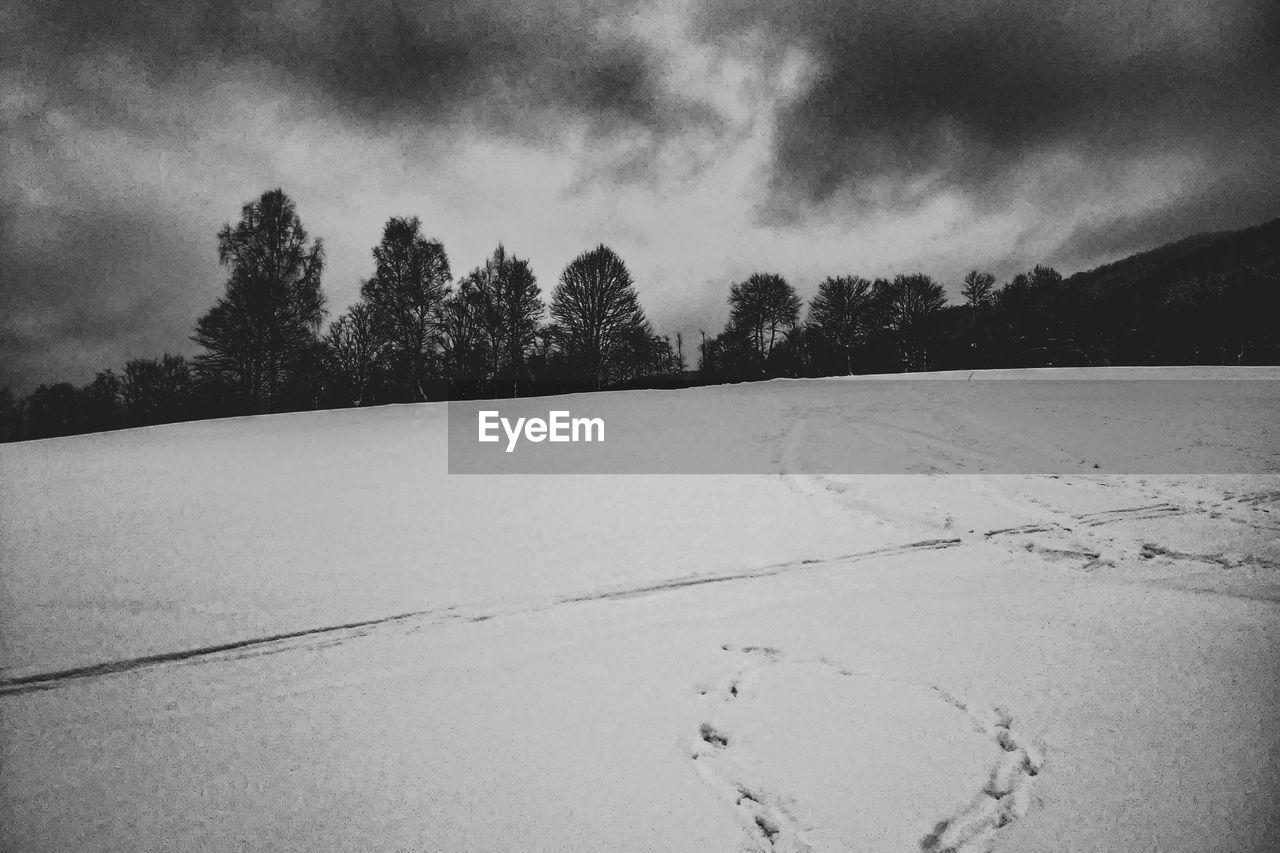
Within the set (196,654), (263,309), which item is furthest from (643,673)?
(263,309)

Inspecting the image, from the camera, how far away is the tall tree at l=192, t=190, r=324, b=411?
18.4m

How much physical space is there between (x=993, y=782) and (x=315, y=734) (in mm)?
2752

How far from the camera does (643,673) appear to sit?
2.54 metres

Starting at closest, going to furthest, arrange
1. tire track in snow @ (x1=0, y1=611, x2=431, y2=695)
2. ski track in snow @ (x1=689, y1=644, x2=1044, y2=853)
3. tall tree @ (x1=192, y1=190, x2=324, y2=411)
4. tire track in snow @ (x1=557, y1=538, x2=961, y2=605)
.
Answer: ski track in snow @ (x1=689, y1=644, x2=1044, y2=853)
tire track in snow @ (x1=0, y1=611, x2=431, y2=695)
tire track in snow @ (x1=557, y1=538, x2=961, y2=605)
tall tree @ (x1=192, y1=190, x2=324, y2=411)

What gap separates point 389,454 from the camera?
6676mm

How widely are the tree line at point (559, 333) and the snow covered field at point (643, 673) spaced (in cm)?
1715

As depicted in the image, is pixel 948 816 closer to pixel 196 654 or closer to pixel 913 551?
pixel 913 551

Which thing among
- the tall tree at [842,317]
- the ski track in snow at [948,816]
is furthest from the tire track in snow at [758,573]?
the tall tree at [842,317]

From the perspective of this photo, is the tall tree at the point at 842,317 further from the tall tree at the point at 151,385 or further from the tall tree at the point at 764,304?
the tall tree at the point at 151,385

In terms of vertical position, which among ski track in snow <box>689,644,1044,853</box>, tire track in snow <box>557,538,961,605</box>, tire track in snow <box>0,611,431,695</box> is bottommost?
ski track in snow <box>689,644,1044,853</box>

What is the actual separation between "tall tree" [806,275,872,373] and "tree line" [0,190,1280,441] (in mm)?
101

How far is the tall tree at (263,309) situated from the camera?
18422 mm

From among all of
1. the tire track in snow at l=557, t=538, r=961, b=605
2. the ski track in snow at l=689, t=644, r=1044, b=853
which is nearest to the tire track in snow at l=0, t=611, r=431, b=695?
the tire track in snow at l=557, t=538, r=961, b=605
